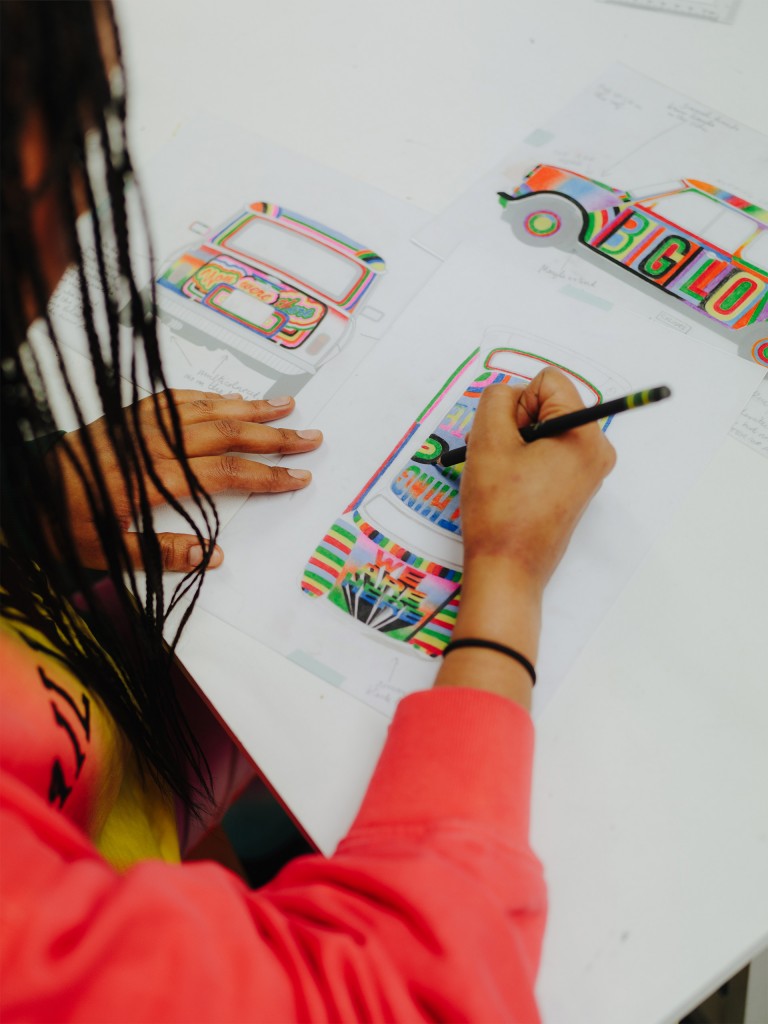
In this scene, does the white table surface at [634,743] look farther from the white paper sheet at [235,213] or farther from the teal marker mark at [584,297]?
the teal marker mark at [584,297]

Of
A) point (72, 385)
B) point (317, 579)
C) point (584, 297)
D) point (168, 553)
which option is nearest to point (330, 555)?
point (317, 579)

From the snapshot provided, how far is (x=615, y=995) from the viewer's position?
17.7 inches

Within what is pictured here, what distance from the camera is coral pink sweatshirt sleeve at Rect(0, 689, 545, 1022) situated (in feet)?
1.19

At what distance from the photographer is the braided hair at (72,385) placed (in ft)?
1.15

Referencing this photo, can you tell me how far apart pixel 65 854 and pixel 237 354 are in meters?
0.45

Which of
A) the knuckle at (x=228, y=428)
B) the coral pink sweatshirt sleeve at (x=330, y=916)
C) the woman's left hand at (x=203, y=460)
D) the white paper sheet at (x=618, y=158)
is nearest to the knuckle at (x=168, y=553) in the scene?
the woman's left hand at (x=203, y=460)

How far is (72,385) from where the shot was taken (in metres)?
0.48

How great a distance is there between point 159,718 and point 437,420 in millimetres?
330

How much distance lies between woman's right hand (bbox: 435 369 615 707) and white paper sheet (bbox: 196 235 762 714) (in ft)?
0.12

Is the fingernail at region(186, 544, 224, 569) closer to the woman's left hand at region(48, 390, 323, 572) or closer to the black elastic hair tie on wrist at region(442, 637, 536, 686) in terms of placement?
the woman's left hand at region(48, 390, 323, 572)

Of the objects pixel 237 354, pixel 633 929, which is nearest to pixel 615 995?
pixel 633 929

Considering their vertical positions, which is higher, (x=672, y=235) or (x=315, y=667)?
(x=672, y=235)

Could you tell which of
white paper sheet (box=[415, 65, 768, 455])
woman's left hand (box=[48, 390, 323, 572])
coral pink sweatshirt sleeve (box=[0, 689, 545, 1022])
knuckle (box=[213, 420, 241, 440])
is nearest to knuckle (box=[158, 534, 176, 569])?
woman's left hand (box=[48, 390, 323, 572])

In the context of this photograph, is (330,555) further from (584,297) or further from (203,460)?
(584,297)
